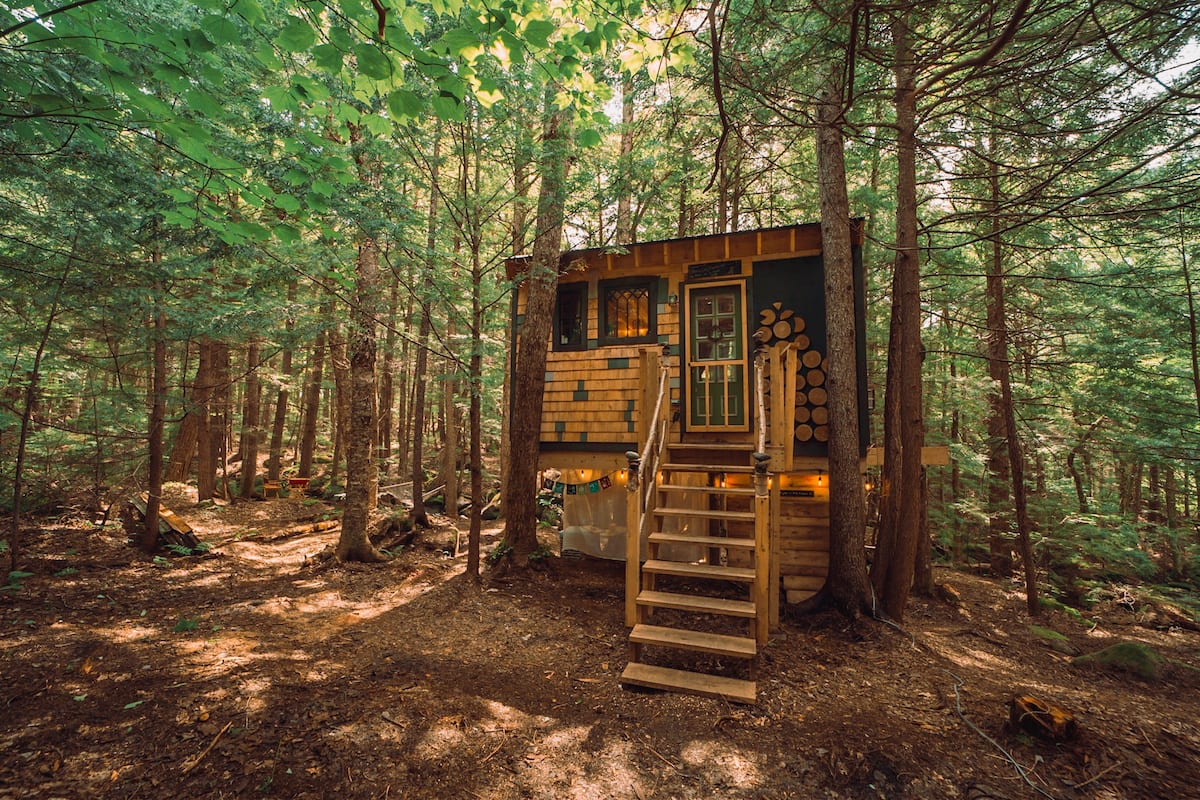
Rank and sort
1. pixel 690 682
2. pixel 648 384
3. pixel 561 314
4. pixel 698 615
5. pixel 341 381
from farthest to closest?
pixel 341 381, pixel 561 314, pixel 648 384, pixel 698 615, pixel 690 682

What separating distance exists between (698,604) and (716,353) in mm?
4594

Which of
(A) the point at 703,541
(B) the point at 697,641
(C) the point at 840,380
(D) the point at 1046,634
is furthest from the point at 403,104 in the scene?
(D) the point at 1046,634

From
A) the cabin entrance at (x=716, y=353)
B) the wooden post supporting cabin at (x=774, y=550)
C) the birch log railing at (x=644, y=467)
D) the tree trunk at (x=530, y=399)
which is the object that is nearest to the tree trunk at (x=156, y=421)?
the tree trunk at (x=530, y=399)

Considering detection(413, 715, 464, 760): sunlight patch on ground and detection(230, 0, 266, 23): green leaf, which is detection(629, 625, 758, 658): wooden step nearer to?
detection(413, 715, 464, 760): sunlight patch on ground

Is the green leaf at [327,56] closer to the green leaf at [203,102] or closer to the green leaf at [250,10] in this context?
the green leaf at [250,10]

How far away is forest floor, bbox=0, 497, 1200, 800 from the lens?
288 centimetres

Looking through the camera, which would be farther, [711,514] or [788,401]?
[788,401]

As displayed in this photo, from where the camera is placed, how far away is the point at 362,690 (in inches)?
148

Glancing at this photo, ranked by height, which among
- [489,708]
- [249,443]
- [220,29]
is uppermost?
[220,29]

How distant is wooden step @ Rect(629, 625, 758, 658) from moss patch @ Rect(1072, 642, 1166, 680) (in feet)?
15.1

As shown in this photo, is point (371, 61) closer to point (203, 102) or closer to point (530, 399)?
point (203, 102)

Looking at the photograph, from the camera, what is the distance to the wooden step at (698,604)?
4.28 meters

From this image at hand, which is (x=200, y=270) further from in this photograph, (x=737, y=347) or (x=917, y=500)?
(x=917, y=500)

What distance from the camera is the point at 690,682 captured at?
3996 mm
